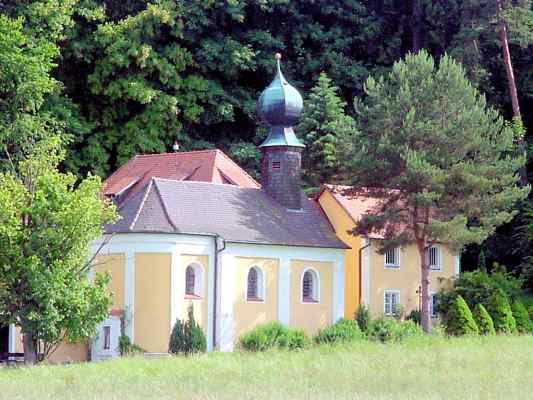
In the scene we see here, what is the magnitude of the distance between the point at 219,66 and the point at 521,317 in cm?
1871

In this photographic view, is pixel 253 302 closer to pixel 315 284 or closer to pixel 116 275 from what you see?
pixel 315 284

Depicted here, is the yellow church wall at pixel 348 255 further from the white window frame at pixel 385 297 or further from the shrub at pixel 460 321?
the shrub at pixel 460 321

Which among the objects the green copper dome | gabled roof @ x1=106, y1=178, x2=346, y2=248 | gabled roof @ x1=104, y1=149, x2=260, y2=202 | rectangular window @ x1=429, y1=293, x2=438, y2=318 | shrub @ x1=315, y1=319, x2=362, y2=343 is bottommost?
shrub @ x1=315, y1=319, x2=362, y2=343

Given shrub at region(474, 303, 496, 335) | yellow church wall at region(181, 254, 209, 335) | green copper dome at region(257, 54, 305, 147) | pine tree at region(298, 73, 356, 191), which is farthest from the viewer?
pine tree at region(298, 73, 356, 191)

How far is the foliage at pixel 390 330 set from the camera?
41156 mm

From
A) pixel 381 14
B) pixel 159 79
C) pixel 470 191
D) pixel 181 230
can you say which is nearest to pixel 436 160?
pixel 470 191

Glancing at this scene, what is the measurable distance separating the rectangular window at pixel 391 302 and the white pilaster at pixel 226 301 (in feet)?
24.4

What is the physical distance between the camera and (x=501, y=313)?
4441cm

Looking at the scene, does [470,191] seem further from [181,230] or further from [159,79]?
[159,79]

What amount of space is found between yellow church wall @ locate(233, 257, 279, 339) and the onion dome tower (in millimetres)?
3606

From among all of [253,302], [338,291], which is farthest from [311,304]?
[253,302]

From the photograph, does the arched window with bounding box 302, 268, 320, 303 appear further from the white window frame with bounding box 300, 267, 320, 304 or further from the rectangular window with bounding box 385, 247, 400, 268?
the rectangular window with bounding box 385, 247, 400, 268

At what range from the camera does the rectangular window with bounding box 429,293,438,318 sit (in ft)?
159

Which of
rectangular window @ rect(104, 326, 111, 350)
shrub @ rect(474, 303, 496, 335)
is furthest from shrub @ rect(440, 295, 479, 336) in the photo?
rectangular window @ rect(104, 326, 111, 350)
